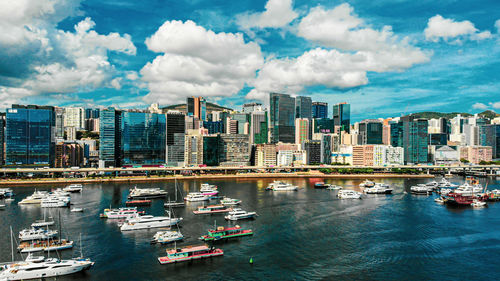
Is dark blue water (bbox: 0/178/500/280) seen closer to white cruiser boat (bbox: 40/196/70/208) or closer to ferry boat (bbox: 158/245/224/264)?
ferry boat (bbox: 158/245/224/264)

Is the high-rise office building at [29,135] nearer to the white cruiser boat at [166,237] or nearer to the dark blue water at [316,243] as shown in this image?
the dark blue water at [316,243]

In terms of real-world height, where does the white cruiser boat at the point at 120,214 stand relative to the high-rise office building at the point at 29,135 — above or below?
below

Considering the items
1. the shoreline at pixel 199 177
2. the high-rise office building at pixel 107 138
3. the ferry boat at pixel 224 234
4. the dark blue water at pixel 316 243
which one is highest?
the high-rise office building at pixel 107 138

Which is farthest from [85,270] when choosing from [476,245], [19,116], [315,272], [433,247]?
[19,116]

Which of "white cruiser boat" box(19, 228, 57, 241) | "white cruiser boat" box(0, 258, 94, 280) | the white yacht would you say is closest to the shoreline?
the white yacht

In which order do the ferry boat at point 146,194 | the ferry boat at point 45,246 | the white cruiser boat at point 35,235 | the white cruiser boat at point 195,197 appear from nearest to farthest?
the ferry boat at point 45,246 → the white cruiser boat at point 35,235 → the white cruiser boat at point 195,197 → the ferry boat at point 146,194

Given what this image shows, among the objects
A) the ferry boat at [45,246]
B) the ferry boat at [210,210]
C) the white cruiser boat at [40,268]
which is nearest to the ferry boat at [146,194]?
the ferry boat at [210,210]

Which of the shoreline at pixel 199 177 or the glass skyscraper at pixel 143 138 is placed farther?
the glass skyscraper at pixel 143 138

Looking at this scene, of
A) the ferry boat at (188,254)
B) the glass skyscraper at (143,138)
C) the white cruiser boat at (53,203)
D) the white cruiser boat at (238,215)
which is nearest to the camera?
the ferry boat at (188,254)

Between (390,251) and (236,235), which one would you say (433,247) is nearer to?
(390,251)
